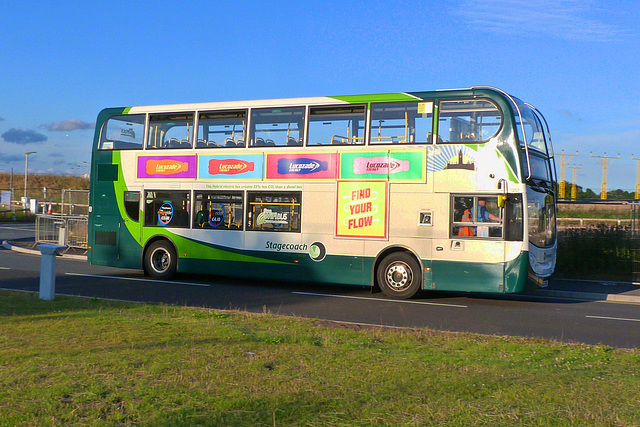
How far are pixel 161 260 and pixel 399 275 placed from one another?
635cm

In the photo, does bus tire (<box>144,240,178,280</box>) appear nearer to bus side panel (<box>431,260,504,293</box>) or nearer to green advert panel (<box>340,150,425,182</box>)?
green advert panel (<box>340,150,425,182</box>)

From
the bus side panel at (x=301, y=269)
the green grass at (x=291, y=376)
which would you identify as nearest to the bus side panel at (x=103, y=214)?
the bus side panel at (x=301, y=269)

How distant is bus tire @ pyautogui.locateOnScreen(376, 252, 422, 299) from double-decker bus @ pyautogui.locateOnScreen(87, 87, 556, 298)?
30mm

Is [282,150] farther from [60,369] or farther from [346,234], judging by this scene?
[60,369]

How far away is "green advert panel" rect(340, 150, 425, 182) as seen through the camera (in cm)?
1374

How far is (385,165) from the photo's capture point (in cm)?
1404

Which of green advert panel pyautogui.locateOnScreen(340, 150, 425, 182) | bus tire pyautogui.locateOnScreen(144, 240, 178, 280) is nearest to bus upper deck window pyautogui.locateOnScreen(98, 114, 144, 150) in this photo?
bus tire pyautogui.locateOnScreen(144, 240, 178, 280)

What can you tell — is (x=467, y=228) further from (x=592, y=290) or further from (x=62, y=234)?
(x=62, y=234)

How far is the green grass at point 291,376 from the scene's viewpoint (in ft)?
16.0

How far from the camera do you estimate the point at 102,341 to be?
745 centimetres

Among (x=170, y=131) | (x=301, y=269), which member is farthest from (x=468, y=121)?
(x=170, y=131)

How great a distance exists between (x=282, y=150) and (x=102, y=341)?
831cm

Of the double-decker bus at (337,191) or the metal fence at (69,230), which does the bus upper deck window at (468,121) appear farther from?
the metal fence at (69,230)

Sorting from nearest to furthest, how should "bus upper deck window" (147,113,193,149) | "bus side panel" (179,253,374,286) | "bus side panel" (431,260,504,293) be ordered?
"bus side panel" (431,260,504,293) → "bus side panel" (179,253,374,286) → "bus upper deck window" (147,113,193,149)
